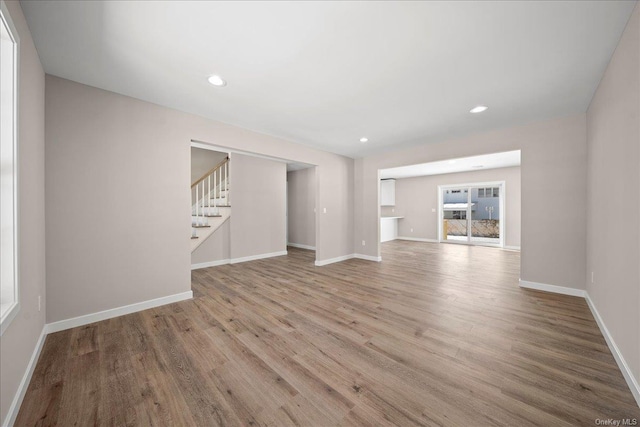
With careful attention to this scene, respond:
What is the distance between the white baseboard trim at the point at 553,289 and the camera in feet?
10.6

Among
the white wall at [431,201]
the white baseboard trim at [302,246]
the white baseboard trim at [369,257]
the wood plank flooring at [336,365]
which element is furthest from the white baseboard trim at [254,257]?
the white wall at [431,201]

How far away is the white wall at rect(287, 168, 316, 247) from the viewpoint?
728 centimetres

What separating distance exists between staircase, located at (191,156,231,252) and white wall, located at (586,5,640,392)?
18.4 feet

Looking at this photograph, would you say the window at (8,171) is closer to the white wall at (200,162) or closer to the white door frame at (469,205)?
the white wall at (200,162)

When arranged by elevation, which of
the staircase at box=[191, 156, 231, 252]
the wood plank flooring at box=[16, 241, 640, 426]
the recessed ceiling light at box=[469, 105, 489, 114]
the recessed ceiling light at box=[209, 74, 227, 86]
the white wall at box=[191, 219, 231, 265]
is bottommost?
the wood plank flooring at box=[16, 241, 640, 426]

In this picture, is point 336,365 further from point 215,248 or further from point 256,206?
point 256,206

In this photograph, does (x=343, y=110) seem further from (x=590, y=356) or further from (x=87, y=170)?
(x=590, y=356)

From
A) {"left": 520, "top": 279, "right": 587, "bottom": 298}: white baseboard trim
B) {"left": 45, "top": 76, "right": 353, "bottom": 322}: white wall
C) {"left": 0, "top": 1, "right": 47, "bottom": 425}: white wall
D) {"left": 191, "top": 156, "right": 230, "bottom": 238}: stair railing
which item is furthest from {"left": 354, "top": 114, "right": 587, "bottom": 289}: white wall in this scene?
{"left": 0, "top": 1, "right": 47, "bottom": 425}: white wall

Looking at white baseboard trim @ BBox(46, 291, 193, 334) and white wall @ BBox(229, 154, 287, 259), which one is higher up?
white wall @ BBox(229, 154, 287, 259)

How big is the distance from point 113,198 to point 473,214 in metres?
9.50

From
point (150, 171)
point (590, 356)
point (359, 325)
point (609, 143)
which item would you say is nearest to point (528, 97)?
point (609, 143)

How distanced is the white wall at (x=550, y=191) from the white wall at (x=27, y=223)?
5312 mm

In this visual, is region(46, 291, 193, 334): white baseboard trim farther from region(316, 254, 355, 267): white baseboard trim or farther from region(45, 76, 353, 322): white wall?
region(316, 254, 355, 267): white baseboard trim

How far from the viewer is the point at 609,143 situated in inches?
83.7
